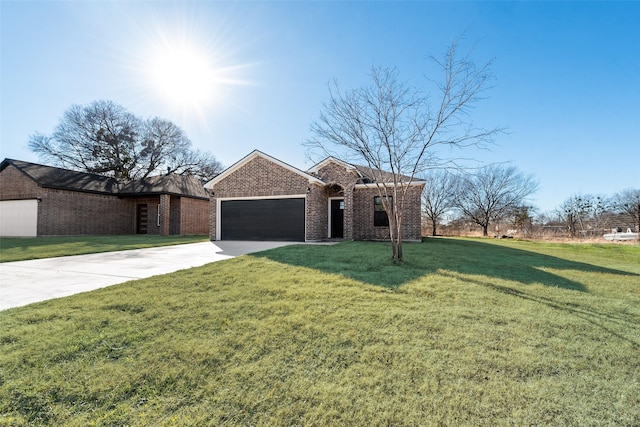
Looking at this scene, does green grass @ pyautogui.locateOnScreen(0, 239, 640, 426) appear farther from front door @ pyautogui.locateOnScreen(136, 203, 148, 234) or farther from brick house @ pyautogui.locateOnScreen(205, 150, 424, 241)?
front door @ pyautogui.locateOnScreen(136, 203, 148, 234)

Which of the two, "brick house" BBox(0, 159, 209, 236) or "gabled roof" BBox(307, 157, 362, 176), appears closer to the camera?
"gabled roof" BBox(307, 157, 362, 176)

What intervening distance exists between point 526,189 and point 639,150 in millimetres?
Result: 10195

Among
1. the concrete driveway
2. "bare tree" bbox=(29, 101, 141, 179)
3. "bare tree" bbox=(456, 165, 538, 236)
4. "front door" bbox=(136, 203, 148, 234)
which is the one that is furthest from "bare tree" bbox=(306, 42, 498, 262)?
"bare tree" bbox=(29, 101, 141, 179)

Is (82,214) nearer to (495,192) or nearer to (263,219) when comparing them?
(263,219)

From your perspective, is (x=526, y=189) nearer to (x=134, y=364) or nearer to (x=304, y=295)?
(x=304, y=295)

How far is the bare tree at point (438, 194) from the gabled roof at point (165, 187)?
64.7ft

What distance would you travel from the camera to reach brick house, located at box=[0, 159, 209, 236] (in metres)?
16.0

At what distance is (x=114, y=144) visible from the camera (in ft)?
82.5

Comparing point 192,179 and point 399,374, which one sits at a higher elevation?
point 192,179

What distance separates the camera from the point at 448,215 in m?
27.4

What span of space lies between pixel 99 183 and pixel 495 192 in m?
34.2

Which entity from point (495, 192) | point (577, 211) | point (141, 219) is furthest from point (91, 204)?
point (577, 211)

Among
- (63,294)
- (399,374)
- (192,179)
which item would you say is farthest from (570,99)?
(192,179)

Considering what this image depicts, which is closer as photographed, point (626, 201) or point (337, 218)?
point (337, 218)
